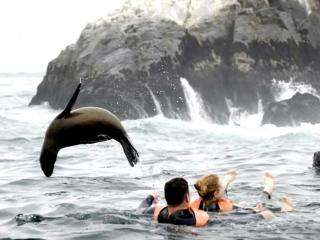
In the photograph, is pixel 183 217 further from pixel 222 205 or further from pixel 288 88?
pixel 288 88

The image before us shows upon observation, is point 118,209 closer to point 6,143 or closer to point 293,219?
point 293,219

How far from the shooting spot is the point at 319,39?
27.5 m

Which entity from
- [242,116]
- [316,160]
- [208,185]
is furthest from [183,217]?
[242,116]

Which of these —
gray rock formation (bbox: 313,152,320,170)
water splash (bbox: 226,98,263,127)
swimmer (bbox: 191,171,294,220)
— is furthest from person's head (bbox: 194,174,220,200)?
water splash (bbox: 226,98,263,127)

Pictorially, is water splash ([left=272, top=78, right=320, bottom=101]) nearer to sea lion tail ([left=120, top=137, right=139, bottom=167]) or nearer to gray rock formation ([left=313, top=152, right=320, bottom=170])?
gray rock formation ([left=313, top=152, right=320, bottom=170])

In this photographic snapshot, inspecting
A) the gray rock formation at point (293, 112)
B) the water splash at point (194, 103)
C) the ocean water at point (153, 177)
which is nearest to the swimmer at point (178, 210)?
the ocean water at point (153, 177)

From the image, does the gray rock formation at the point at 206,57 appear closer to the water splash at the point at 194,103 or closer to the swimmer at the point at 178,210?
the water splash at the point at 194,103

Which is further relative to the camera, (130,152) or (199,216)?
(199,216)

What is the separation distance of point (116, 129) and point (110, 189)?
4538 millimetres

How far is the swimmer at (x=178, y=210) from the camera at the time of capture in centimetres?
842

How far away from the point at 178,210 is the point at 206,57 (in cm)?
1910

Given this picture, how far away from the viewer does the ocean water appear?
29.0ft

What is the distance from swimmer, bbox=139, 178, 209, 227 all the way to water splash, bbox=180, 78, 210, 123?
1748 centimetres

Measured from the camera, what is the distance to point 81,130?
8180 millimetres
